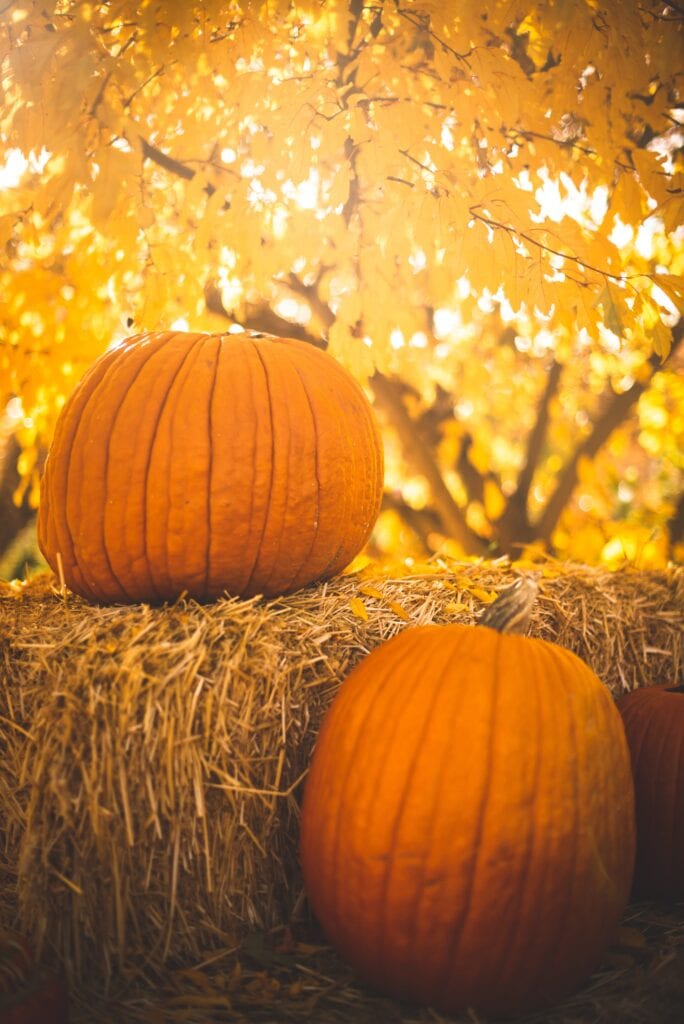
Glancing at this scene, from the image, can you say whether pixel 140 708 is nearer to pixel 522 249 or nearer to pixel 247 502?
pixel 247 502

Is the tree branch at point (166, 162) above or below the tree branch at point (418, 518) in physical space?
above

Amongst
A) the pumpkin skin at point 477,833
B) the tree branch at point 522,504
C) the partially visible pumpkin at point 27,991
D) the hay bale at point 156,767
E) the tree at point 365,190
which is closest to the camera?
the partially visible pumpkin at point 27,991

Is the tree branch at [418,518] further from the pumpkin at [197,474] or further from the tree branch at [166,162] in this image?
the pumpkin at [197,474]

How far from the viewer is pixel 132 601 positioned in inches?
75.0

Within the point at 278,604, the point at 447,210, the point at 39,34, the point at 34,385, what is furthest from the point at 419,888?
the point at 39,34

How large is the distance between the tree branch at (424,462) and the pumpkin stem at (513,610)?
6.99 ft

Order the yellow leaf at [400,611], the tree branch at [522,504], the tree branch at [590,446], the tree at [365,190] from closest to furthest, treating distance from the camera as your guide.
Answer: the yellow leaf at [400,611] < the tree at [365,190] < the tree branch at [590,446] < the tree branch at [522,504]

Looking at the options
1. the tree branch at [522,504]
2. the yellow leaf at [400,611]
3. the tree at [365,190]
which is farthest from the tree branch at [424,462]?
the yellow leaf at [400,611]

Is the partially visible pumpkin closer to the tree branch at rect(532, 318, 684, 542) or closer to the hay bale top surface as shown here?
the hay bale top surface

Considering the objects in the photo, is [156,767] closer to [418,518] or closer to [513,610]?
[513,610]

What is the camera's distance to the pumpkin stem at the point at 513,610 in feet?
5.11

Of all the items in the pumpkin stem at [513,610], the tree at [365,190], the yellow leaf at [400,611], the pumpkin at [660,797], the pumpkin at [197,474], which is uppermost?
the tree at [365,190]

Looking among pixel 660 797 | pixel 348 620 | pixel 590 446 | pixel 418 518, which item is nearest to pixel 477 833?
pixel 348 620

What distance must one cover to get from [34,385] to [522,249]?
1.82 metres
